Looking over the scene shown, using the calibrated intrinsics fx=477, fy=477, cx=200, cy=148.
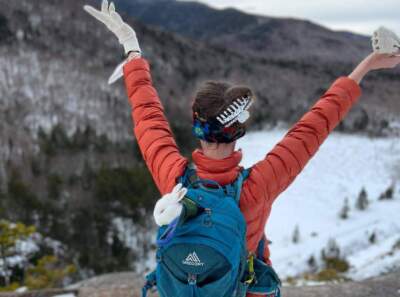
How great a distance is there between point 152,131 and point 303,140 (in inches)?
24.4

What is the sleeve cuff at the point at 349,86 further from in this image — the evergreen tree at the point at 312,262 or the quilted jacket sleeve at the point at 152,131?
the evergreen tree at the point at 312,262

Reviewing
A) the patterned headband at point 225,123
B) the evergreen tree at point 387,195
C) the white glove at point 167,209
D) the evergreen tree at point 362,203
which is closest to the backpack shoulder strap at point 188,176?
the patterned headband at point 225,123

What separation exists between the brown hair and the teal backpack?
0.25 m

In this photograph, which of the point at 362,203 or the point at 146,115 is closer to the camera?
the point at 146,115

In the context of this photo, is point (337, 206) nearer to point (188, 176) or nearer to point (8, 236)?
point (8, 236)

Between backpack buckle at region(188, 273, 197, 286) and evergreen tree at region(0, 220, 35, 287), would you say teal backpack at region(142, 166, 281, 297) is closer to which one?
backpack buckle at region(188, 273, 197, 286)

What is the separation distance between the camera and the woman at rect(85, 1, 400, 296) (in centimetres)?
169

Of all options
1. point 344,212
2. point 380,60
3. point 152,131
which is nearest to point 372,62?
point 380,60

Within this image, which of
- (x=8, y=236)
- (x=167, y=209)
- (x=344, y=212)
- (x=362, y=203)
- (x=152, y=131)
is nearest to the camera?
(x=167, y=209)

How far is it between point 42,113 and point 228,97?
2255 inches

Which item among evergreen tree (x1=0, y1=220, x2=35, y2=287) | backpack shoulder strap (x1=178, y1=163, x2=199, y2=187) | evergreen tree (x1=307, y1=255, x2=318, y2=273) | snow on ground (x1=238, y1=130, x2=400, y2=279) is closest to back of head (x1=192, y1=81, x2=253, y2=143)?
backpack shoulder strap (x1=178, y1=163, x2=199, y2=187)

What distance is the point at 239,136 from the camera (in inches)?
69.0

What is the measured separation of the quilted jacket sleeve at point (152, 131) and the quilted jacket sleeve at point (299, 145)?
0.31 metres

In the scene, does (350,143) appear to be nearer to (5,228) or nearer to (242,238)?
(5,228)
